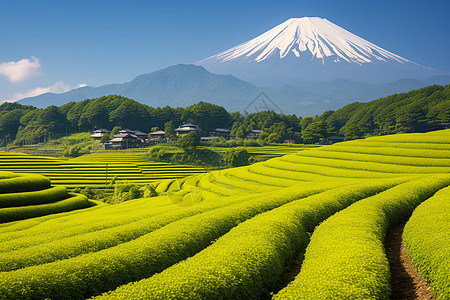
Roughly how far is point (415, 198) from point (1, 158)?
62.4 m

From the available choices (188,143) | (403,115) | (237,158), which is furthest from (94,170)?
(403,115)

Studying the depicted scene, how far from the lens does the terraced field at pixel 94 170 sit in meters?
52.0

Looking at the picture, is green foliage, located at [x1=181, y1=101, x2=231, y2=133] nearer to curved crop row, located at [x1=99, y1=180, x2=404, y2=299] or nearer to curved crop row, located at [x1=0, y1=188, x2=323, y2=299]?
curved crop row, located at [x1=99, y1=180, x2=404, y2=299]

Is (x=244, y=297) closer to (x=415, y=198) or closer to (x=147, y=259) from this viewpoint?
(x=147, y=259)

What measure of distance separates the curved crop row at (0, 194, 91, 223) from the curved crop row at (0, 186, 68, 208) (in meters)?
0.92

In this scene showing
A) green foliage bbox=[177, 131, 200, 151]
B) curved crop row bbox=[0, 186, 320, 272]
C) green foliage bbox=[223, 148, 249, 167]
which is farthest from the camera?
green foliage bbox=[177, 131, 200, 151]

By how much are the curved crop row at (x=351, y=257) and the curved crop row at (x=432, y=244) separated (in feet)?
3.24

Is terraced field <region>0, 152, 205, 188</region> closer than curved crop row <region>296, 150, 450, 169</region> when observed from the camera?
No

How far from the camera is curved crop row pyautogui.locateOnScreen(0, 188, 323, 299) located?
705 cm

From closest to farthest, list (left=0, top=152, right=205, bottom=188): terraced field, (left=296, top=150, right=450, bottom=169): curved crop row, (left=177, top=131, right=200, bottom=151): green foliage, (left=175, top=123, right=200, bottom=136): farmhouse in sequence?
(left=296, top=150, right=450, bottom=169): curved crop row < (left=0, top=152, right=205, bottom=188): terraced field < (left=177, top=131, right=200, bottom=151): green foliage < (left=175, top=123, right=200, bottom=136): farmhouse

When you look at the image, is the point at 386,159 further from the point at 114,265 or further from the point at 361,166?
the point at 114,265

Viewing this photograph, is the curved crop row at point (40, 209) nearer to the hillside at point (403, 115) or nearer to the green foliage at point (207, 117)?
the hillside at point (403, 115)

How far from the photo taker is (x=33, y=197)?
2983 centimetres

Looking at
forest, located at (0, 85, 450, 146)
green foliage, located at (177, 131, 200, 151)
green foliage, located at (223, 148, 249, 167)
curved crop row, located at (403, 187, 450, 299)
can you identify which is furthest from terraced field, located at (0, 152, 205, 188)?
forest, located at (0, 85, 450, 146)
